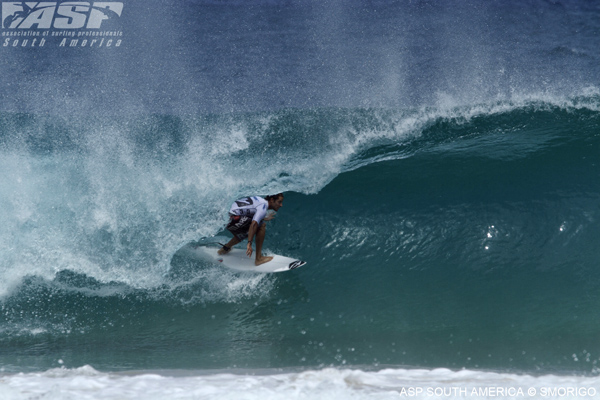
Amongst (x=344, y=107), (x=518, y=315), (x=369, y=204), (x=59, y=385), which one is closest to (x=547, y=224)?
(x=518, y=315)

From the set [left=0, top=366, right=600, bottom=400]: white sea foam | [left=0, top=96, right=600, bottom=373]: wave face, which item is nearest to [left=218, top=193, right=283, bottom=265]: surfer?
[left=0, top=96, right=600, bottom=373]: wave face

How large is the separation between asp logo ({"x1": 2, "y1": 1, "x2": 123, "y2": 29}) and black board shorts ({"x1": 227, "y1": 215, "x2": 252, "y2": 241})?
193 inches

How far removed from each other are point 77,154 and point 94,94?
1345mm

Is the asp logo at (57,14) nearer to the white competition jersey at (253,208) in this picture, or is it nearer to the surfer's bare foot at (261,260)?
the white competition jersey at (253,208)

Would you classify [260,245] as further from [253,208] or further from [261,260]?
[253,208]

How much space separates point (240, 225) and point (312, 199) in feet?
4.70

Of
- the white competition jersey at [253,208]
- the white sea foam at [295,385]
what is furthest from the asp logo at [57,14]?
the white sea foam at [295,385]

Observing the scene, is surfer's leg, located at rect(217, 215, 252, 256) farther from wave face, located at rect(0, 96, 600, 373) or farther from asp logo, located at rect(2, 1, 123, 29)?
asp logo, located at rect(2, 1, 123, 29)

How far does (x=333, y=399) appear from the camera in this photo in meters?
4.13

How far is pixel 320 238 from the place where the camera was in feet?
21.8

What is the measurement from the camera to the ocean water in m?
5.07

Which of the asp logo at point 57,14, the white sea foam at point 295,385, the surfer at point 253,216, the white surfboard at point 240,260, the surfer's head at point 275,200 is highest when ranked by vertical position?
the asp logo at point 57,14

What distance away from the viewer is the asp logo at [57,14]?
8812mm

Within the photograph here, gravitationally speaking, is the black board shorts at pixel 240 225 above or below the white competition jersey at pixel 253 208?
below
